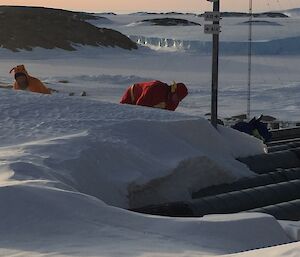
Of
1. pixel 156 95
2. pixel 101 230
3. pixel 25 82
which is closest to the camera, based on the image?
pixel 101 230

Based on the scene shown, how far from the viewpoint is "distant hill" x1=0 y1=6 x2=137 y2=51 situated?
34125mm

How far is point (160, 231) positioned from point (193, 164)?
2040mm

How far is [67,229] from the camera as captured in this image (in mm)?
3258

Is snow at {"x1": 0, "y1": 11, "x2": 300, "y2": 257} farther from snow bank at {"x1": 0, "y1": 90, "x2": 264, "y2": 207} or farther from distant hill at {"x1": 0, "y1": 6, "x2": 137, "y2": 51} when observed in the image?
distant hill at {"x1": 0, "y1": 6, "x2": 137, "y2": 51}

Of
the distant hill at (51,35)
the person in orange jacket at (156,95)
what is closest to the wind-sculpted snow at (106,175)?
the person in orange jacket at (156,95)

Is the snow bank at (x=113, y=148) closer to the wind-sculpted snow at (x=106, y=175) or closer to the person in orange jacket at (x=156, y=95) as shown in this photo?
the wind-sculpted snow at (x=106, y=175)

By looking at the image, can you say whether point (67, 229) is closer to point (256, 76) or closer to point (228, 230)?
point (228, 230)

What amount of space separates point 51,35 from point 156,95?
29491 millimetres

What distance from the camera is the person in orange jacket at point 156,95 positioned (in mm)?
7223

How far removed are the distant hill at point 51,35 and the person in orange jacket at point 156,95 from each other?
83.9 ft

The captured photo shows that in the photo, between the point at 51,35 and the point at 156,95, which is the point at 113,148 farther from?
the point at 51,35

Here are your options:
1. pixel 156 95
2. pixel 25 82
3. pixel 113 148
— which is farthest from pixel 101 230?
pixel 25 82

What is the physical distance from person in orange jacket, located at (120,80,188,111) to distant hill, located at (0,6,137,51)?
25.6 m

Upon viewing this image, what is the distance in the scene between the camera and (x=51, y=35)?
1416 inches
